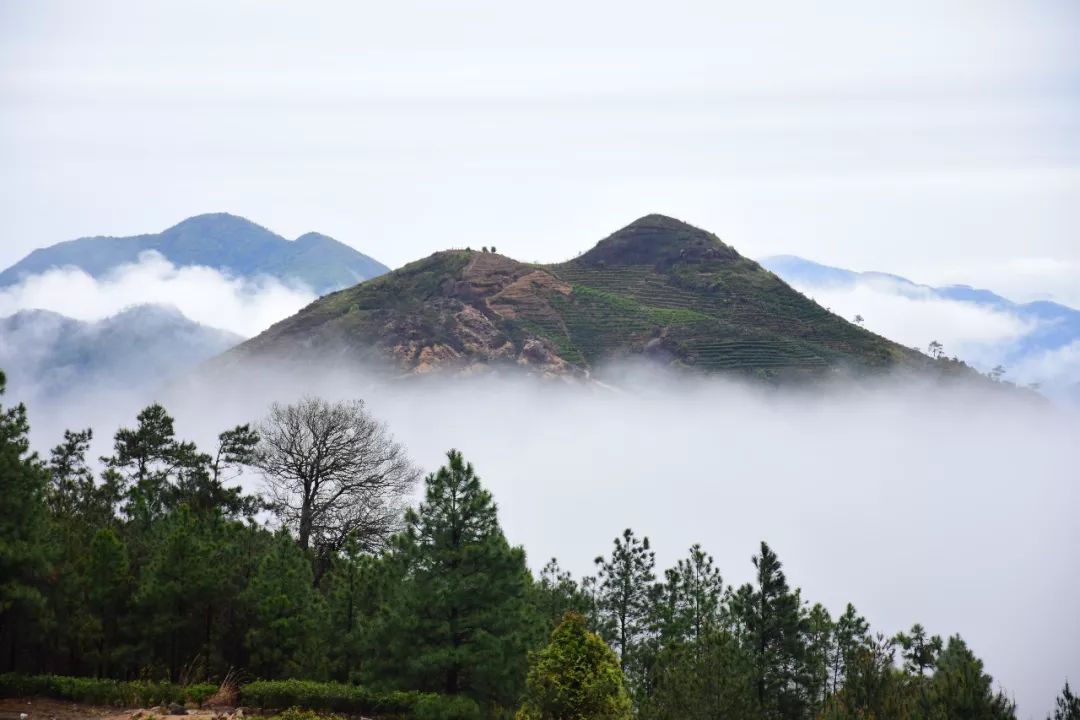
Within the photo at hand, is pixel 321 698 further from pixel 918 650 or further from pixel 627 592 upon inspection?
pixel 918 650

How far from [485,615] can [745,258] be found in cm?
16431

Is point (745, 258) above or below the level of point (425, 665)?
above

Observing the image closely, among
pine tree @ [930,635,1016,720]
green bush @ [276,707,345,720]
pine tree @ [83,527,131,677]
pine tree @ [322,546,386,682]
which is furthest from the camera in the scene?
pine tree @ [322,546,386,682]

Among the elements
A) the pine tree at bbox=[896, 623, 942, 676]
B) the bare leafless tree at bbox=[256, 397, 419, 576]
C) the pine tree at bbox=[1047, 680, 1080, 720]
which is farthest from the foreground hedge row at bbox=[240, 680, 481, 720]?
the pine tree at bbox=[896, 623, 942, 676]

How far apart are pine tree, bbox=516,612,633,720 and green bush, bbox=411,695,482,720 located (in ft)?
8.17

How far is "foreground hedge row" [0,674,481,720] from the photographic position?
22.4m

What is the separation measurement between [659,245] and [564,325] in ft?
118

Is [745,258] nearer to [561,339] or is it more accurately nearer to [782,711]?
[561,339]

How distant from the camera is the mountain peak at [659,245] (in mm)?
178625

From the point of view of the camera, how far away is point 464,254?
164 m

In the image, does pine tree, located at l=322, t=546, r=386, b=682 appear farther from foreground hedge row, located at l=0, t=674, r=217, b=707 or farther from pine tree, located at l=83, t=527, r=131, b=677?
pine tree, located at l=83, t=527, r=131, b=677

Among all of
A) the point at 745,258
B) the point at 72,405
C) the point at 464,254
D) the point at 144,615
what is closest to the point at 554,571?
the point at 144,615

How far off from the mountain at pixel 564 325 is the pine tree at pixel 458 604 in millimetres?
117929

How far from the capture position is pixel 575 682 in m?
19.2
